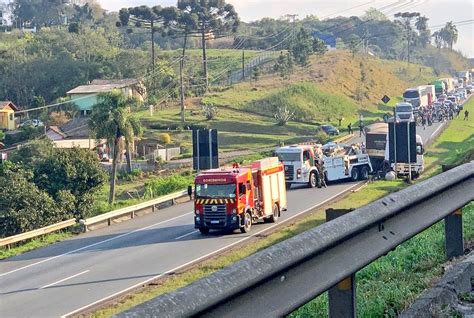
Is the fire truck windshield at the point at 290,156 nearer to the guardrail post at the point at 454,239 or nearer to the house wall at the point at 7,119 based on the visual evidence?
the guardrail post at the point at 454,239

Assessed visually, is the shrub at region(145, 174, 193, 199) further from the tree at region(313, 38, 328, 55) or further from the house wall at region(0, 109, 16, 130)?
the tree at region(313, 38, 328, 55)

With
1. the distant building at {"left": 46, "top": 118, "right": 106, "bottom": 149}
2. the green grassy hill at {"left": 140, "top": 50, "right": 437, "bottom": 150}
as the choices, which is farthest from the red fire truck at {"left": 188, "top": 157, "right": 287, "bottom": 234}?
the green grassy hill at {"left": 140, "top": 50, "right": 437, "bottom": 150}

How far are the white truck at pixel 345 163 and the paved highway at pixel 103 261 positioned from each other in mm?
7516

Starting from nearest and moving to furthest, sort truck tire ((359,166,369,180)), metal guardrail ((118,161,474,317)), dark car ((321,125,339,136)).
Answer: metal guardrail ((118,161,474,317)) < truck tire ((359,166,369,180)) < dark car ((321,125,339,136))

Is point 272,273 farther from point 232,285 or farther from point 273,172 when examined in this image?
point 273,172

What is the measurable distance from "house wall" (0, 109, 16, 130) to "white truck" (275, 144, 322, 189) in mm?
44141

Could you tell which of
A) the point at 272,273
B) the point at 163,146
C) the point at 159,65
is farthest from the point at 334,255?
the point at 159,65

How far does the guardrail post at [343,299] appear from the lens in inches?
179

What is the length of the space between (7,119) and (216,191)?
55756mm

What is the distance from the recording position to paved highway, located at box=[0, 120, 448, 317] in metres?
19.8

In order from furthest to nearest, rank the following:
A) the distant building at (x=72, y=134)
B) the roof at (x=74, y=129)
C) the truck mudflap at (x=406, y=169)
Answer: the roof at (x=74, y=129), the distant building at (x=72, y=134), the truck mudflap at (x=406, y=169)

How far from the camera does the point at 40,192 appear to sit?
38188 millimetres

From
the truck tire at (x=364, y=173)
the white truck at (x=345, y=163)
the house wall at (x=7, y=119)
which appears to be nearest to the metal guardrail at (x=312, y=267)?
the white truck at (x=345, y=163)

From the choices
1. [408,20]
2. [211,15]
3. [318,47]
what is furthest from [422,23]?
[211,15]
